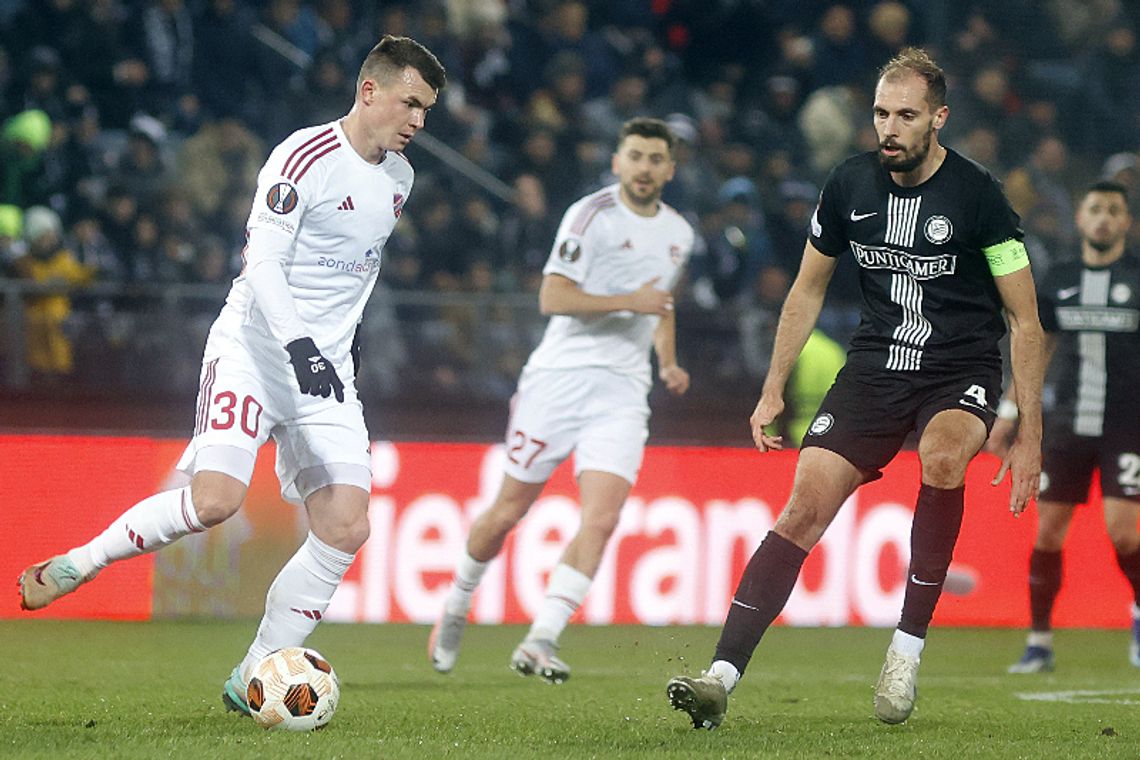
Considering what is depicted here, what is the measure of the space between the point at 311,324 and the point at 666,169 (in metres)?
2.68

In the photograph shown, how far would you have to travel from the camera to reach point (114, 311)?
10.6 metres

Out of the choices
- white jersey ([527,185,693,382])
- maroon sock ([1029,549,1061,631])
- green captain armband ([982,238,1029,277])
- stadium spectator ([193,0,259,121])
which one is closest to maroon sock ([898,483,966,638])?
green captain armband ([982,238,1029,277])

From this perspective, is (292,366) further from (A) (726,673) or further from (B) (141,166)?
(B) (141,166)

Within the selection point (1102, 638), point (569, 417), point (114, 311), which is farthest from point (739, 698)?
point (114, 311)

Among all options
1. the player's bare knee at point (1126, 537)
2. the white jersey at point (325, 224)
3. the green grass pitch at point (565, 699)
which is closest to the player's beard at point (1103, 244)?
the player's bare knee at point (1126, 537)

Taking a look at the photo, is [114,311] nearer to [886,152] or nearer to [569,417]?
[569,417]

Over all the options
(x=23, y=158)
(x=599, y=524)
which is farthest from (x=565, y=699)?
(x=23, y=158)

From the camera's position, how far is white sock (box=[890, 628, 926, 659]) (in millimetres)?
5633

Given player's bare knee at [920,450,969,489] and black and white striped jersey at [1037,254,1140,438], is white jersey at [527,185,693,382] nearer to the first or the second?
black and white striped jersey at [1037,254,1140,438]

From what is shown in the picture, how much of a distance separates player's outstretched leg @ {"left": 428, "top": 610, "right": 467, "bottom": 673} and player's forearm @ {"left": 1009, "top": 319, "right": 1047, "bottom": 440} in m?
3.01

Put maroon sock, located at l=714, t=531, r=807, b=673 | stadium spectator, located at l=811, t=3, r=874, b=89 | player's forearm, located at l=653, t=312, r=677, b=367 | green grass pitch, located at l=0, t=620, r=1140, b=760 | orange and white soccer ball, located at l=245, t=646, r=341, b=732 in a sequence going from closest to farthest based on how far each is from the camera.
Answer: green grass pitch, located at l=0, t=620, r=1140, b=760, orange and white soccer ball, located at l=245, t=646, r=341, b=732, maroon sock, located at l=714, t=531, r=807, b=673, player's forearm, located at l=653, t=312, r=677, b=367, stadium spectator, located at l=811, t=3, r=874, b=89

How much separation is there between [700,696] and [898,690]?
68cm

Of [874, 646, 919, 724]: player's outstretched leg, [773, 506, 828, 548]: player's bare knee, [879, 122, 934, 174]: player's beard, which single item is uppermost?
[879, 122, 934, 174]: player's beard

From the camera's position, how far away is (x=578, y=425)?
788cm
